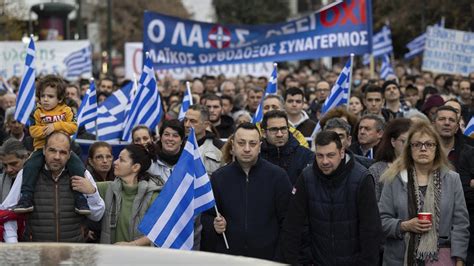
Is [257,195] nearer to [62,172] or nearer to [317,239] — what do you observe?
[317,239]

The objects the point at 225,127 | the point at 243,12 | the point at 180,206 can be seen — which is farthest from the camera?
the point at 243,12

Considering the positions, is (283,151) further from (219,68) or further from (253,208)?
(219,68)

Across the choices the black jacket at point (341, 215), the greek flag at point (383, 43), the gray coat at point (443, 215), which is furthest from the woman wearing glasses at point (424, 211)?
the greek flag at point (383, 43)

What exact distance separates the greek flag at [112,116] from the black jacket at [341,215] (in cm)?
685

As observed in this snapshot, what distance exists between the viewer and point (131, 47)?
29.4 m

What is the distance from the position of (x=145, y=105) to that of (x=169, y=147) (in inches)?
153

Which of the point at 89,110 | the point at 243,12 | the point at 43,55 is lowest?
the point at 89,110

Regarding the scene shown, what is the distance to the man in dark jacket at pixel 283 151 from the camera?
30.6 feet

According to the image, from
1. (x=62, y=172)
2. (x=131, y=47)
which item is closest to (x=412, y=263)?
(x=62, y=172)

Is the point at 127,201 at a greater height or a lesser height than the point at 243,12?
lesser

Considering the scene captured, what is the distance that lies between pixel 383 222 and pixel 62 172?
2267 millimetres

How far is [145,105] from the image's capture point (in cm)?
1368

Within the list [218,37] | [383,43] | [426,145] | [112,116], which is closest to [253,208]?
[426,145]

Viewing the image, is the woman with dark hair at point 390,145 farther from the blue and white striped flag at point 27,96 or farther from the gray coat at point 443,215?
the blue and white striped flag at point 27,96
